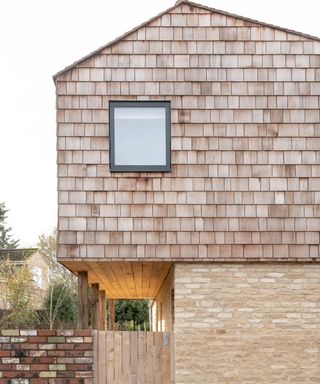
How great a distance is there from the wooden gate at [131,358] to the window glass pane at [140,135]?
2330 millimetres

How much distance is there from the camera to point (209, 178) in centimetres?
1119

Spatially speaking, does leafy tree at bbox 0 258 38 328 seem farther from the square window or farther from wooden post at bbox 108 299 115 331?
the square window

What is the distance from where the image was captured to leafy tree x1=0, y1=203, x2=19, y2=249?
2041 inches

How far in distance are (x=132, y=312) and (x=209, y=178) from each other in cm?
1875

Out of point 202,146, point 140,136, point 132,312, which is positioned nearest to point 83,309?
point 140,136

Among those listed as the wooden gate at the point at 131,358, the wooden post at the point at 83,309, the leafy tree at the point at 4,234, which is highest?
the leafy tree at the point at 4,234

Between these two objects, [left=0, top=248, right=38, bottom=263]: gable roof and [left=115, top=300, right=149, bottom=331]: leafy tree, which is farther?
[left=0, top=248, right=38, bottom=263]: gable roof

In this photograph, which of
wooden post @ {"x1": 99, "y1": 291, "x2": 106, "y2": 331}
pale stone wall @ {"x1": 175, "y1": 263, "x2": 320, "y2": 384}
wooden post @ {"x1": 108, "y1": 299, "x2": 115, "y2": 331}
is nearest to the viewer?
pale stone wall @ {"x1": 175, "y1": 263, "x2": 320, "y2": 384}

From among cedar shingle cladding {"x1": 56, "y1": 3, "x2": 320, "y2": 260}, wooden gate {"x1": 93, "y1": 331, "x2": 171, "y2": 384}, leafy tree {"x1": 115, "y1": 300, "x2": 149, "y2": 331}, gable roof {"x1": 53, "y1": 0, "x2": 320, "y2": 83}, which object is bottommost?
→ wooden gate {"x1": 93, "y1": 331, "x2": 171, "y2": 384}

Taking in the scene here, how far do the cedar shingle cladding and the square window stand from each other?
96 millimetres

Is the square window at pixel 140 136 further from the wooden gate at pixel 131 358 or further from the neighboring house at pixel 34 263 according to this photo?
the neighboring house at pixel 34 263

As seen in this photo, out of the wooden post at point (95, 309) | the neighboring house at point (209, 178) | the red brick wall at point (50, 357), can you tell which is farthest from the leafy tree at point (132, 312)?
the red brick wall at point (50, 357)

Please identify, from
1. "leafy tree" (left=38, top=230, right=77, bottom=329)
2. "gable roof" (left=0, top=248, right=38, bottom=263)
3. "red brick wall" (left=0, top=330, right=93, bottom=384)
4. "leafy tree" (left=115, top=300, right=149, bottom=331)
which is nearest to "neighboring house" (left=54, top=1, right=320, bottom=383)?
"red brick wall" (left=0, top=330, right=93, bottom=384)

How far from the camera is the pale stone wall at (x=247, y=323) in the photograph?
1086cm
